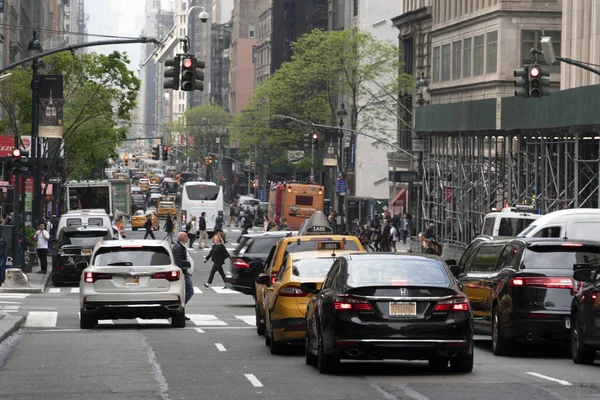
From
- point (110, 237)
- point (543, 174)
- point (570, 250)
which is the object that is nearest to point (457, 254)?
point (543, 174)

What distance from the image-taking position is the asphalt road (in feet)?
44.5

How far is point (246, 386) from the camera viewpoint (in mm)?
14266

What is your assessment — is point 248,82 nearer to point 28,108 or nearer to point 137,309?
point 28,108

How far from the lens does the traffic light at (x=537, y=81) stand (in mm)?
35188

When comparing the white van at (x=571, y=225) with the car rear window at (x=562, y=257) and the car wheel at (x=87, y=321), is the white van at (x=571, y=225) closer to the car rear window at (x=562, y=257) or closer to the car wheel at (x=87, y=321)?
the car wheel at (x=87, y=321)

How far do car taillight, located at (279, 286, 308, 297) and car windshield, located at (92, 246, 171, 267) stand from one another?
6.31 metres

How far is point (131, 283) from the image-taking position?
2384 centimetres

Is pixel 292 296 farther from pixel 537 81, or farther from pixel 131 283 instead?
pixel 537 81

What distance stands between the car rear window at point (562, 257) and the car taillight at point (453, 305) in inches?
132

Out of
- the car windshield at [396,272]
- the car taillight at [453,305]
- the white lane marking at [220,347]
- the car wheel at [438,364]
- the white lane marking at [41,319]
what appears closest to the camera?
the car taillight at [453,305]

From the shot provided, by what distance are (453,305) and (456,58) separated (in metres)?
63.8

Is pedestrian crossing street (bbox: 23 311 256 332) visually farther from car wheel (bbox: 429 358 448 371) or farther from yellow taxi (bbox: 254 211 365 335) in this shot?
car wheel (bbox: 429 358 448 371)

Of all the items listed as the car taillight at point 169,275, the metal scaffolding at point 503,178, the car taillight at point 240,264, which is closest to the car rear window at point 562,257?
the car taillight at point 169,275

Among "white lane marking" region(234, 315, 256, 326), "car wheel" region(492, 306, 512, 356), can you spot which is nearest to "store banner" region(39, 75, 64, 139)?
"white lane marking" region(234, 315, 256, 326)
